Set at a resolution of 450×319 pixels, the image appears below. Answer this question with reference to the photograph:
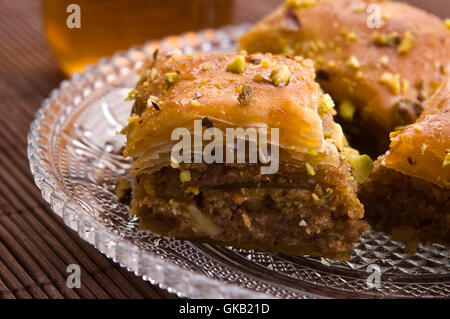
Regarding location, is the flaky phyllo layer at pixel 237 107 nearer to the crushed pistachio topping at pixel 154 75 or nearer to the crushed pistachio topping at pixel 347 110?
the crushed pistachio topping at pixel 154 75

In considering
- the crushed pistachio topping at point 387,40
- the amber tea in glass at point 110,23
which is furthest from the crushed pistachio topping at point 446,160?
the amber tea in glass at point 110,23

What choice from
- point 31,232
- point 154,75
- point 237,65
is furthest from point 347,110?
point 31,232

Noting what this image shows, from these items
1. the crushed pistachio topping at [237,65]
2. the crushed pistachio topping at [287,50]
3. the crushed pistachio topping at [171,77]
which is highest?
the crushed pistachio topping at [287,50]

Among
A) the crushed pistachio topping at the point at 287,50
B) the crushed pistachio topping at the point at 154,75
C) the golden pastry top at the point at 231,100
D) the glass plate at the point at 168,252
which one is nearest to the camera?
the glass plate at the point at 168,252

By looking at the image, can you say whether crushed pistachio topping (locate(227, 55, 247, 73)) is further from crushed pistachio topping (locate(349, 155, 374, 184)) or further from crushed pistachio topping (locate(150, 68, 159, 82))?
crushed pistachio topping (locate(349, 155, 374, 184))

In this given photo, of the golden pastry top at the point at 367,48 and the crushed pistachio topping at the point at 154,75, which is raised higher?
the golden pastry top at the point at 367,48
